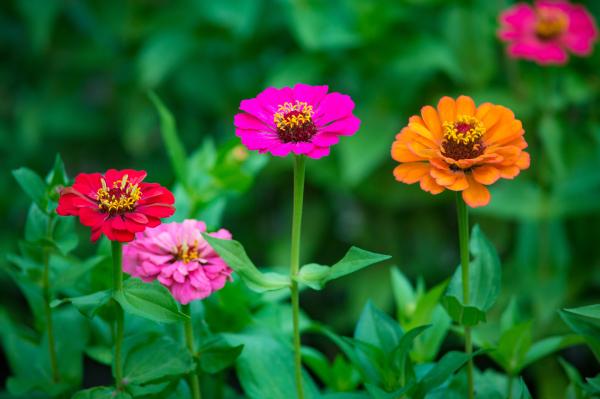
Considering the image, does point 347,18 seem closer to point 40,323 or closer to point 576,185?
point 576,185

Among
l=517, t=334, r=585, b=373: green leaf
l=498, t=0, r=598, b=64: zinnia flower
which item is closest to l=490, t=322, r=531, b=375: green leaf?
l=517, t=334, r=585, b=373: green leaf

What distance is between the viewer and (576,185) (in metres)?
1.65

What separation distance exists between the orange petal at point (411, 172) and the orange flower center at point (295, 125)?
9 centimetres

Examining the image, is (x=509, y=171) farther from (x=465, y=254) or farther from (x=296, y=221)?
(x=296, y=221)

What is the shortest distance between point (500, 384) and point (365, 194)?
3.04ft

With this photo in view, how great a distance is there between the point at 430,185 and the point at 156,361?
1.04 ft

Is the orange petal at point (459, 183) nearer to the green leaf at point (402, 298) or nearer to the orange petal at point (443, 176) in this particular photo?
the orange petal at point (443, 176)

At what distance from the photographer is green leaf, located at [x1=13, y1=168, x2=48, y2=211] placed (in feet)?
2.70

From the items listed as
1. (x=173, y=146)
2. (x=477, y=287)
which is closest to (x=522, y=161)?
(x=477, y=287)

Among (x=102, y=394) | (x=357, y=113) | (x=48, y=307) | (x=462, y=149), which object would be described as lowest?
(x=102, y=394)

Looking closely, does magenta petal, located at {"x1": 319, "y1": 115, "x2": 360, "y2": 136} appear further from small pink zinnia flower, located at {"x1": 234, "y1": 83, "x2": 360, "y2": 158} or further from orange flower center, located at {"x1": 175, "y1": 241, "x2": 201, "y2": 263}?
orange flower center, located at {"x1": 175, "y1": 241, "x2": 201, "y2": 263}

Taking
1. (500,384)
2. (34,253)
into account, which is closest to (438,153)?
(500,384)

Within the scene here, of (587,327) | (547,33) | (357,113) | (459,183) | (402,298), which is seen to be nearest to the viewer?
(459,183)

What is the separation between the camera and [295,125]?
2.39ft
